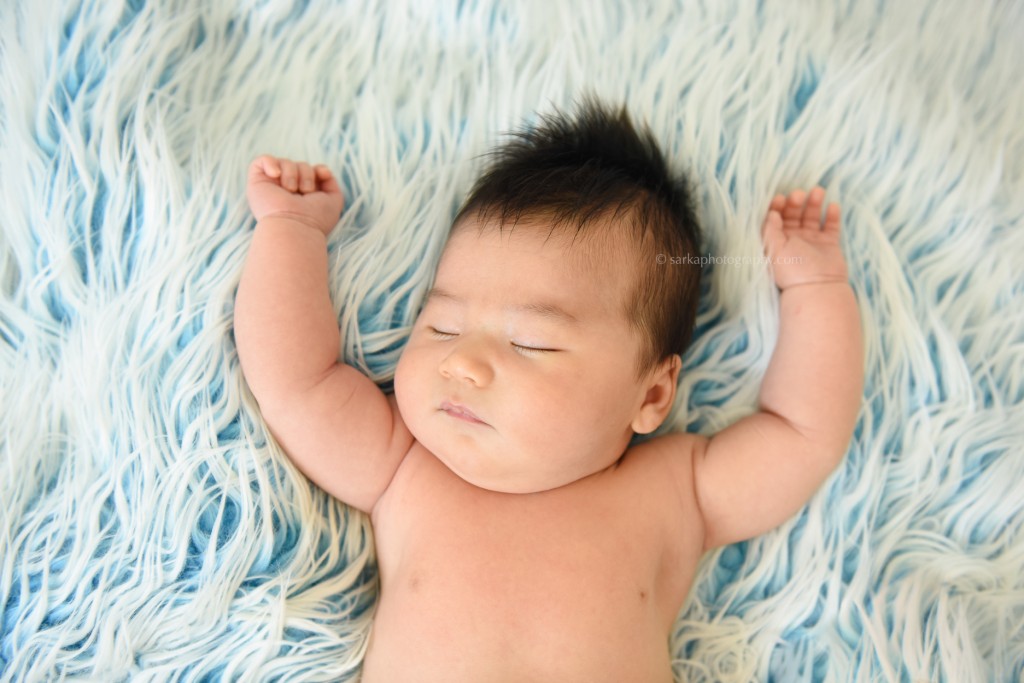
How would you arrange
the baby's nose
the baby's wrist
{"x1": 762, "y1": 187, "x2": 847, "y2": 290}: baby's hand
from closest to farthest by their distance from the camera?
the baby's nose
the baby's wrist
{"x1": 762, "y1": 187, "x2": 847, "y2": 290}: baby's hand

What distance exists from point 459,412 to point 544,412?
126mm

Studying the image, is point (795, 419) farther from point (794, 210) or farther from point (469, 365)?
point (469, 365)

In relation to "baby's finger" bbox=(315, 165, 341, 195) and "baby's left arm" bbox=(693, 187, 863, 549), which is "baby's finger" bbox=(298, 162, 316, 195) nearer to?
"baby's finger" bbox=(315, 165, 341, 195)

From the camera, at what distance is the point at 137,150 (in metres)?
1.28

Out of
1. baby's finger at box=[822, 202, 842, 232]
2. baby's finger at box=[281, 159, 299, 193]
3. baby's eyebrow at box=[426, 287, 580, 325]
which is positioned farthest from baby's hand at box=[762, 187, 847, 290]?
baby's finger at box=[281, 159, 299, 193]

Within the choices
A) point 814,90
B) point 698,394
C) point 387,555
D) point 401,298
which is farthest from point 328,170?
point 814,90

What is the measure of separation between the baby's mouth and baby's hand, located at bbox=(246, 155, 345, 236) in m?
0.39

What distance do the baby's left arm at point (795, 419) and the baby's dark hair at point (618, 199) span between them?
18 centimetres

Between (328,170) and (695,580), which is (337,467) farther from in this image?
(695,580)

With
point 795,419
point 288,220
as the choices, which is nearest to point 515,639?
point 795,419

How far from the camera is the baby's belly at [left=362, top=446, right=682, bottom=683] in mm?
1180

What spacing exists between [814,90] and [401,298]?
845 millimetres

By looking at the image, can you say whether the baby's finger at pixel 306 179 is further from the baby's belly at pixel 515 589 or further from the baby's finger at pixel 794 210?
the baby's finger at pixel 794 210

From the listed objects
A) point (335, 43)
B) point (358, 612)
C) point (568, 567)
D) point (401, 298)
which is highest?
point (335, 43)
